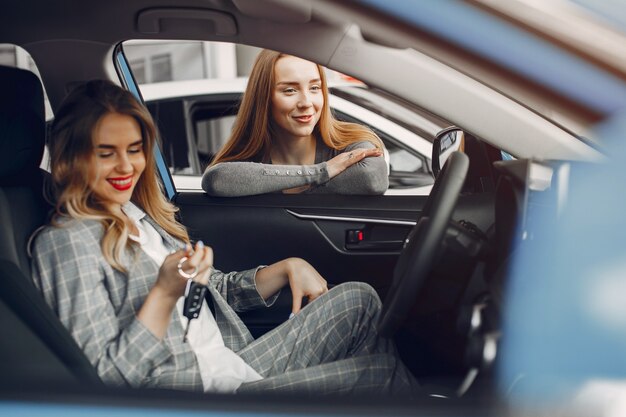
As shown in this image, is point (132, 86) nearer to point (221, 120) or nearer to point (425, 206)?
point (425, 206)

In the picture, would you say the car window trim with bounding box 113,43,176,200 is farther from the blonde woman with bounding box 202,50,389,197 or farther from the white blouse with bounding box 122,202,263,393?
the white blouse with bounding box 122,202,263,393

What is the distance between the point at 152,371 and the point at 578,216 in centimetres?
82

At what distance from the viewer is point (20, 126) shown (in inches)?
64.5

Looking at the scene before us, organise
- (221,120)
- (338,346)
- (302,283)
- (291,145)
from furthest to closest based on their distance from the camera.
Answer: (221,120)
(291,145)
(302,283)
(338,346)

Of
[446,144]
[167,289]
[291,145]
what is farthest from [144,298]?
[291,145]

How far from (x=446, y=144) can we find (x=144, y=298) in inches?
40.9

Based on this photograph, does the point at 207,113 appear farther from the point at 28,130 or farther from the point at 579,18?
the point at 579,18

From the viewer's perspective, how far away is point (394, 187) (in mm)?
3875

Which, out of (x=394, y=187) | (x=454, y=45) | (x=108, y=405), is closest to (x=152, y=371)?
(x=108, y=405)

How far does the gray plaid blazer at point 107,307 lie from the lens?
1459 millimetres

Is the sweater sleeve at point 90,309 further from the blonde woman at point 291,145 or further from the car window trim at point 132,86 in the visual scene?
the blonde woman at point 291,145

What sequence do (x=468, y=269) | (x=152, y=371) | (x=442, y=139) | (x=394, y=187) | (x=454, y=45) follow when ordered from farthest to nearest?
(x=394, y=187) → (x=442, y=139) → (x=468, y=269) → (x=152, y=371) → (x=454, y=45)

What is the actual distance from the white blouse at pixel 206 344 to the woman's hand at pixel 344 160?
3.00ft

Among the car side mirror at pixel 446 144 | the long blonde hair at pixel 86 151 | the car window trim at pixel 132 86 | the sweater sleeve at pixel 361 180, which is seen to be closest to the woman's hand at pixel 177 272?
the long blonde hair at pixel 86 151
